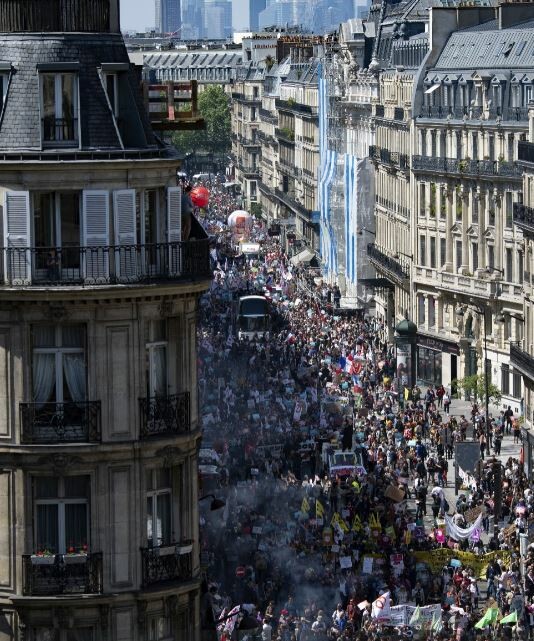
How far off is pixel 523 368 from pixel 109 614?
62072 mm

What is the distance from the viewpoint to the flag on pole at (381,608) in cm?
5441

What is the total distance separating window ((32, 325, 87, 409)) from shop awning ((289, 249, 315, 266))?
150184mm

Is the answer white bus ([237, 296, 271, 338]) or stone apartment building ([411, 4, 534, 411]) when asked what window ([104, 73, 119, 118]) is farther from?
white bus ([237, 296, 271, 338])

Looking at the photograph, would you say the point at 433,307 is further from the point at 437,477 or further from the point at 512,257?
the point at 437,477

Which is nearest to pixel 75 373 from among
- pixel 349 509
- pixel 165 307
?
pixel 165 307

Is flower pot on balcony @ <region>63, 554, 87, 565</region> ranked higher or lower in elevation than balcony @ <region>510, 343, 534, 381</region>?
higher

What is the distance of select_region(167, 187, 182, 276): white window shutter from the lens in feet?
101

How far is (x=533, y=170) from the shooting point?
9106 cm

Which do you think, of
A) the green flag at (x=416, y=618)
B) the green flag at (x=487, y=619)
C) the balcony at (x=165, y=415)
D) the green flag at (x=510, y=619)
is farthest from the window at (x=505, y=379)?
the balcony at (x=165, y=415)

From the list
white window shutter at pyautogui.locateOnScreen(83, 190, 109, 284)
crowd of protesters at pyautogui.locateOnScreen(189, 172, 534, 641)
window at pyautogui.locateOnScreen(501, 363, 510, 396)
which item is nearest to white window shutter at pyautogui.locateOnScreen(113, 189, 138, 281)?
white window shutter at pyautogui.locateOnScreen(83, 190, 109, 284)

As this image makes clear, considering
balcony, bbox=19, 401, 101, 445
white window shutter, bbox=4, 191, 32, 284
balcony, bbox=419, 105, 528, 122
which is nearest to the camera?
white window shutter, bbox=4, 191, 32, 284

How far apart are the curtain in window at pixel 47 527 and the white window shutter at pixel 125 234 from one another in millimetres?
2899

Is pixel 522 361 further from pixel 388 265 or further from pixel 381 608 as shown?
pixel 388 265

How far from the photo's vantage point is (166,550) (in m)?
30.8
